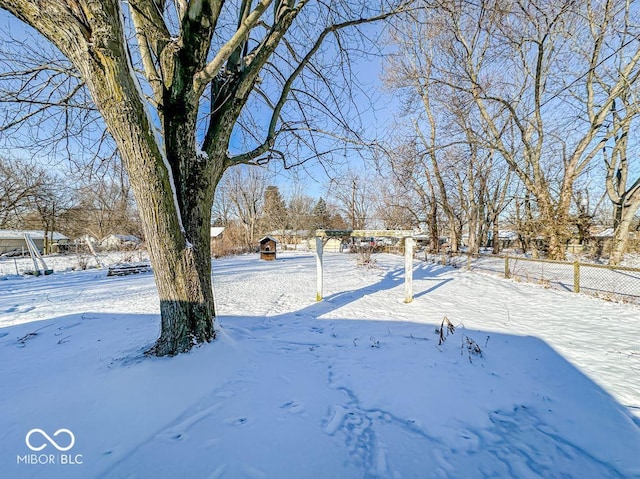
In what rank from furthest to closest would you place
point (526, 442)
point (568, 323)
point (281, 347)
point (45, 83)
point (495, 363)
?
point (568, 323) → point (45, 83) → point (281, 347) → point (495, 363) → point (526, 442)

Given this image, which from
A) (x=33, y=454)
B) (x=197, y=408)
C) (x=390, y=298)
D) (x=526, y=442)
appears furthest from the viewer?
(x=390, y=298)

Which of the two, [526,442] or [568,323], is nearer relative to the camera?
[526,442]

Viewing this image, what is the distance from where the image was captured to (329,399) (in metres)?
2.24

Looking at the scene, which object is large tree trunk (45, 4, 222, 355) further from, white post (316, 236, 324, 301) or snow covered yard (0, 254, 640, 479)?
white post (316, 236, 324, 301)

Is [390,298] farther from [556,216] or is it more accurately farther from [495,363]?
[556,216]

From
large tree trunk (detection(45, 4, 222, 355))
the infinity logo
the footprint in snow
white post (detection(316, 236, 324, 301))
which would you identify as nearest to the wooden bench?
white post (detection(316, 236, 324, 301))

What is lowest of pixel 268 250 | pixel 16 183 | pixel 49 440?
pixel 49 440

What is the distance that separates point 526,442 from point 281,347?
248cm

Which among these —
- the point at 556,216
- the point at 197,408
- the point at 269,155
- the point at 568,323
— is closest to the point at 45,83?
the point at 269,155

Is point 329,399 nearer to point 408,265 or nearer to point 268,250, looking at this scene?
point 408,265

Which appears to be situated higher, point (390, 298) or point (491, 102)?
point (491, 102)

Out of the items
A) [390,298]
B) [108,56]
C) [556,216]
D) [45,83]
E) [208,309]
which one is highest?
[45,83]

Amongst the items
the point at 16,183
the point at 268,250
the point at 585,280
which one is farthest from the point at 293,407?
the point at 16,183

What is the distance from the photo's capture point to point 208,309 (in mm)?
3111
